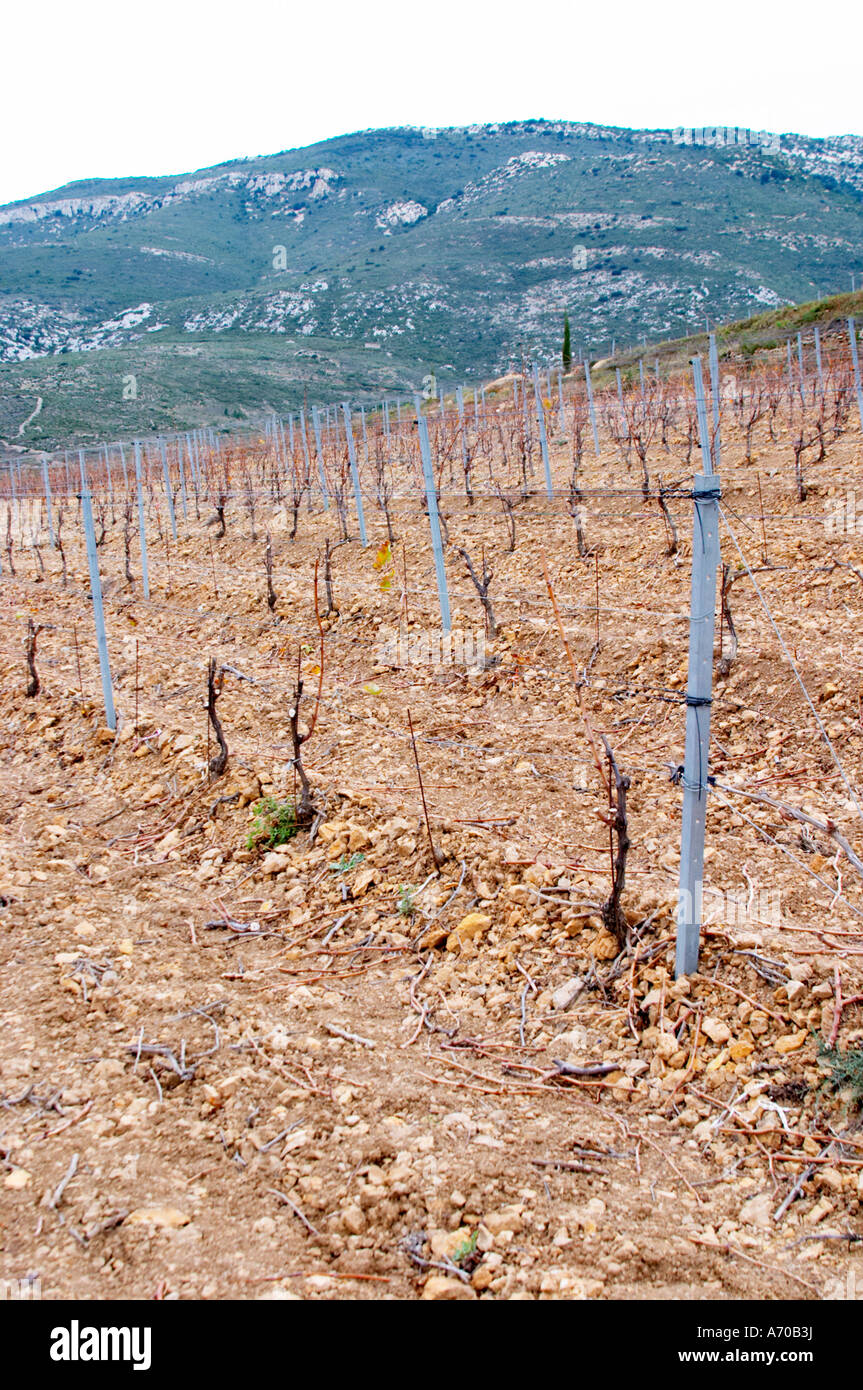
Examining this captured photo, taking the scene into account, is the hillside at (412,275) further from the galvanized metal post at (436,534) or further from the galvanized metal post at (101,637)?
the galvanized metal post at (101,637)

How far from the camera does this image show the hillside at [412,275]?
41.4 metres

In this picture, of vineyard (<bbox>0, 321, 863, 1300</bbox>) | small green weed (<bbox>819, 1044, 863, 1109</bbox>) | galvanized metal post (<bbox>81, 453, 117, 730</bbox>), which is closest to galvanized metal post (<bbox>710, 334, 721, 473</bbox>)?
vineyard (<bbox>0, 321, 863, 1300</bbox>)

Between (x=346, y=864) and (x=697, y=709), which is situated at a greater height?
(x=697, y=709)

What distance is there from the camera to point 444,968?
10.1 feet

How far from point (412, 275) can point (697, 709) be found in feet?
201

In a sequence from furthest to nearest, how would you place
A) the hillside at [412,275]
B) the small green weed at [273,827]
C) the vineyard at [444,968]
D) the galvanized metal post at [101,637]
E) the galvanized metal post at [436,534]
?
the hillside at [412,275]
the galvanized metal post at [436,534]
the galvanized metal post at [101,637]
the small green weed at [273,827]
the vineyard at [444,968]

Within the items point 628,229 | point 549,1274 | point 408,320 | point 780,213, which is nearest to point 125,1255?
point 549,1274

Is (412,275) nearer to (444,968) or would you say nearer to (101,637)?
(101,637)

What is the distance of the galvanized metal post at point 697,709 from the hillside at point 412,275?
104ft

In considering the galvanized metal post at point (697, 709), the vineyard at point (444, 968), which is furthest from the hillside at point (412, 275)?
the galvanized metal post at point (697, 709)

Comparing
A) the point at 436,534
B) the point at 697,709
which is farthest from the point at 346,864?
the point at 436,534

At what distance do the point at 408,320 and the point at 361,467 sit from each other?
132 ft

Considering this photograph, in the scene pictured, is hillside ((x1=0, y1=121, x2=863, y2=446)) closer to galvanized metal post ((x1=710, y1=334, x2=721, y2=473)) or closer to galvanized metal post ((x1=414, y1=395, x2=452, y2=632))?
galvanized metal post ((x1=710, y1=334, x2=721, y2=473))

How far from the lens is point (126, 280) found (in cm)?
6775
